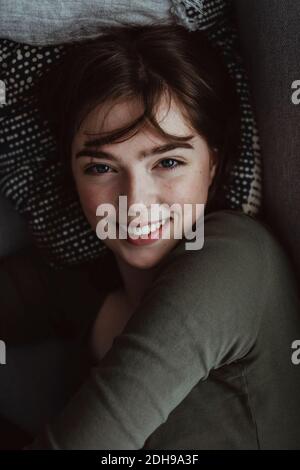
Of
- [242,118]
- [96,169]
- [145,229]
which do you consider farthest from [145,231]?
[242,118]

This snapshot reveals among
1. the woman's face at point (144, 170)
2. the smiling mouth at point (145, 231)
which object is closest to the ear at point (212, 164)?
the woman's face at point (144, 170)

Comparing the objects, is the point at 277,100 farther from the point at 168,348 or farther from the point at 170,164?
the point at 168,348

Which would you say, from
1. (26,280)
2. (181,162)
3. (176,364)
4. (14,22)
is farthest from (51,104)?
(176,364)

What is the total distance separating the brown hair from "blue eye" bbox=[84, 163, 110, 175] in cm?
5

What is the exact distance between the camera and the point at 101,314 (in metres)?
1.01

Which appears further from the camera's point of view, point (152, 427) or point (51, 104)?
point (51, 104)

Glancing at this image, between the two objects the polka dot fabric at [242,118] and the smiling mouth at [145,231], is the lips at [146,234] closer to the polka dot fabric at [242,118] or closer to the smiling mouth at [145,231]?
the smiling mouth at [145,231]

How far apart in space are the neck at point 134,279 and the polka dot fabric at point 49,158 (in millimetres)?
60

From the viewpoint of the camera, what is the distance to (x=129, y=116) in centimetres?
73

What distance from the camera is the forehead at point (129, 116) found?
2.39 feet

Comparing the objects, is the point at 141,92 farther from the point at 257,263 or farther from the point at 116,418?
the point at 116,418

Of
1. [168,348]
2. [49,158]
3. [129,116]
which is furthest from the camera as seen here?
[49,158]

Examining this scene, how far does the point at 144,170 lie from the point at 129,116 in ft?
0.25

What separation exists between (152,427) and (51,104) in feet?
1.66
